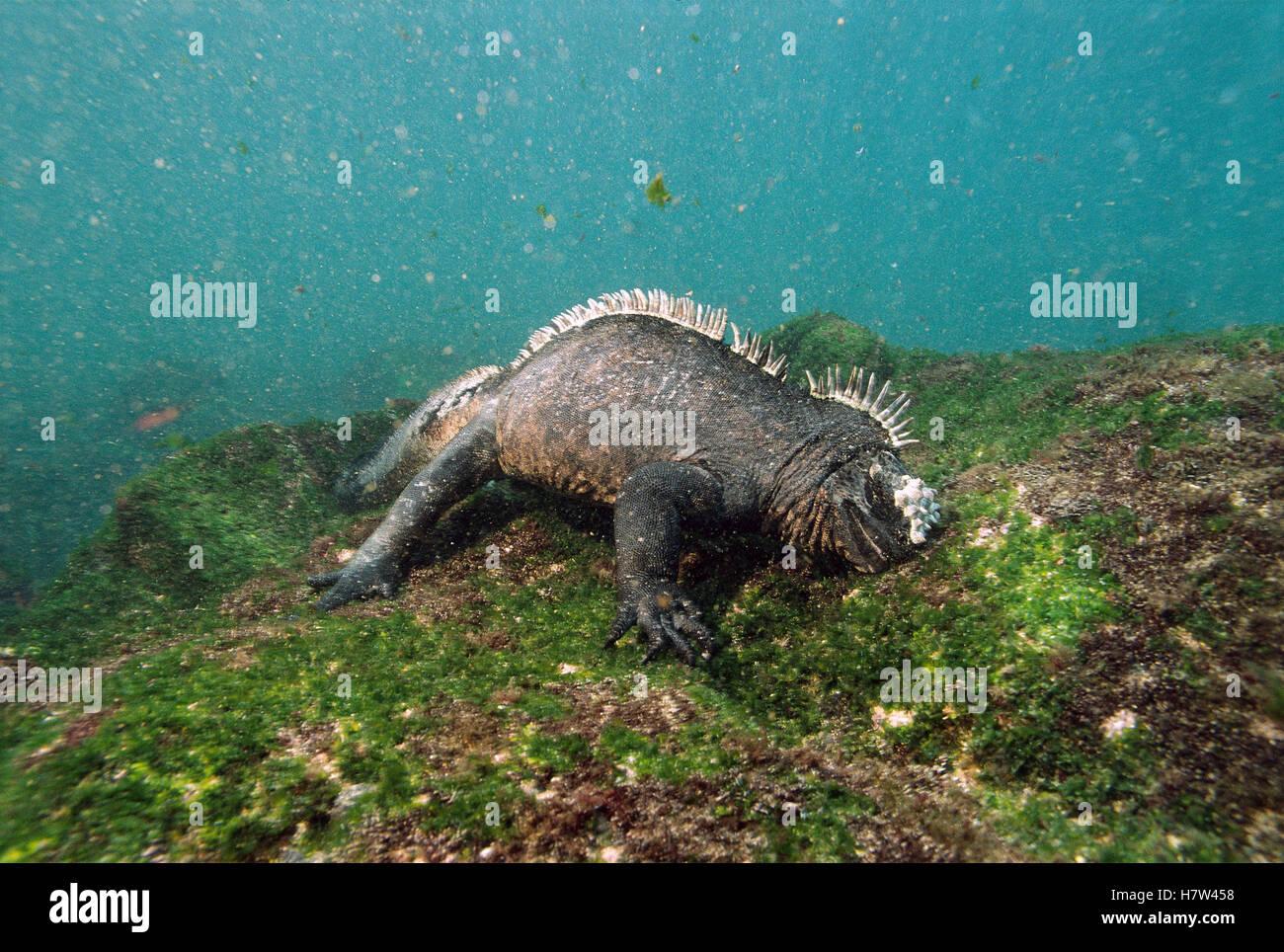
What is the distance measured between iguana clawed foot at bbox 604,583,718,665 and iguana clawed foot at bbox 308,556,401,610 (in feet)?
6.79

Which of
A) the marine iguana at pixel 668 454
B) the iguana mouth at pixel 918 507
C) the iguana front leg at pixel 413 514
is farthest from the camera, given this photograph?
A: the iguana front leg at pixel 413 514

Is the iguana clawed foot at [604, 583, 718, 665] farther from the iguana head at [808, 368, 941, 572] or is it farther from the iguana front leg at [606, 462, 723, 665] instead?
the iguana head at [808, 368, 941, 572]

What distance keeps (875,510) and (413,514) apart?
388 centimetres

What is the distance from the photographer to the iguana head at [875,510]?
3570 millimetres

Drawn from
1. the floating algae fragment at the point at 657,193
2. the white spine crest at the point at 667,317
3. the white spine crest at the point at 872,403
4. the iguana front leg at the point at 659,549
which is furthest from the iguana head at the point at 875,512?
the floating algae fragment at the point at 657,193

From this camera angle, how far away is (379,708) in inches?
103

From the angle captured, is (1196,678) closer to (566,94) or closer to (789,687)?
(789,687)

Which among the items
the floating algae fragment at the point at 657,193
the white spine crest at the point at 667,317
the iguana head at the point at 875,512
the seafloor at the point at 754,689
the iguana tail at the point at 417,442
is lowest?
the seafloor at the point at 754,689

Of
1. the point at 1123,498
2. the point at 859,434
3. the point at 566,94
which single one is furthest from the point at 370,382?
the point at 566,94

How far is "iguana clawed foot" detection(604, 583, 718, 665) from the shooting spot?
10.8 feet

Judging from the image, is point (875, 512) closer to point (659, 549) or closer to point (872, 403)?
point (872, 403)

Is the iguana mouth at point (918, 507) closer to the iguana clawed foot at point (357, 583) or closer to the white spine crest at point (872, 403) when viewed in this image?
the white spine crest at point (872, 403)
